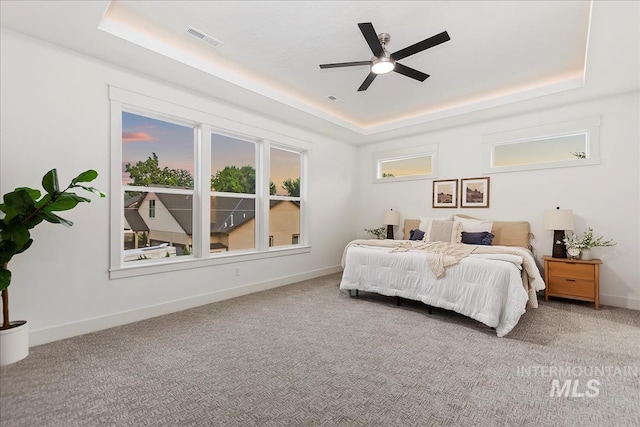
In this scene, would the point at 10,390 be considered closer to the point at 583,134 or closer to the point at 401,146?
the point at 401,146

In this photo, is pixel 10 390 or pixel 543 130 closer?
pixel 10 390

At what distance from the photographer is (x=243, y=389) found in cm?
201

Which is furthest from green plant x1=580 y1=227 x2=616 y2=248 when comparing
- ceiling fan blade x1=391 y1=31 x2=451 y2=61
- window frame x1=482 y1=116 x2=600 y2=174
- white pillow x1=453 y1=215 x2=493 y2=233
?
ceiling fan blade x1=391 y1=31 x2=451 y2=61

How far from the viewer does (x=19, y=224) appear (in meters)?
2.21

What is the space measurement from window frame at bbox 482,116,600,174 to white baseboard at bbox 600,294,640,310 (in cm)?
176

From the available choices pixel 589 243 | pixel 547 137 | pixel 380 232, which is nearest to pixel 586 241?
pixel 589 243

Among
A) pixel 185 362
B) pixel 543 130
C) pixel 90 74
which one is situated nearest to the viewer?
pixel 185 362

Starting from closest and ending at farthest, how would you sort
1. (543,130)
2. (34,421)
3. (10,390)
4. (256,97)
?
(34,421), (10,390), (256,97), (543,130)

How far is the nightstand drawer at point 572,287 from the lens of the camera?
12.3 feet

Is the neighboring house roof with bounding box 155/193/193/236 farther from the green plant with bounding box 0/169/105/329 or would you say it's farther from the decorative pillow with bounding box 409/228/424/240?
the decorative pillow with bounding box 409/228/424/240

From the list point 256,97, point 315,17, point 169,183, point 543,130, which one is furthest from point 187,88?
point 543,130

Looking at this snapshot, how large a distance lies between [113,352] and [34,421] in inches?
33.6

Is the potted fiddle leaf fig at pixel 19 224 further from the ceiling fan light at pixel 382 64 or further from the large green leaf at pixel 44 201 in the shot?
the ceiling fan light at pixel 382 64

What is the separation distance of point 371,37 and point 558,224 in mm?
3483
